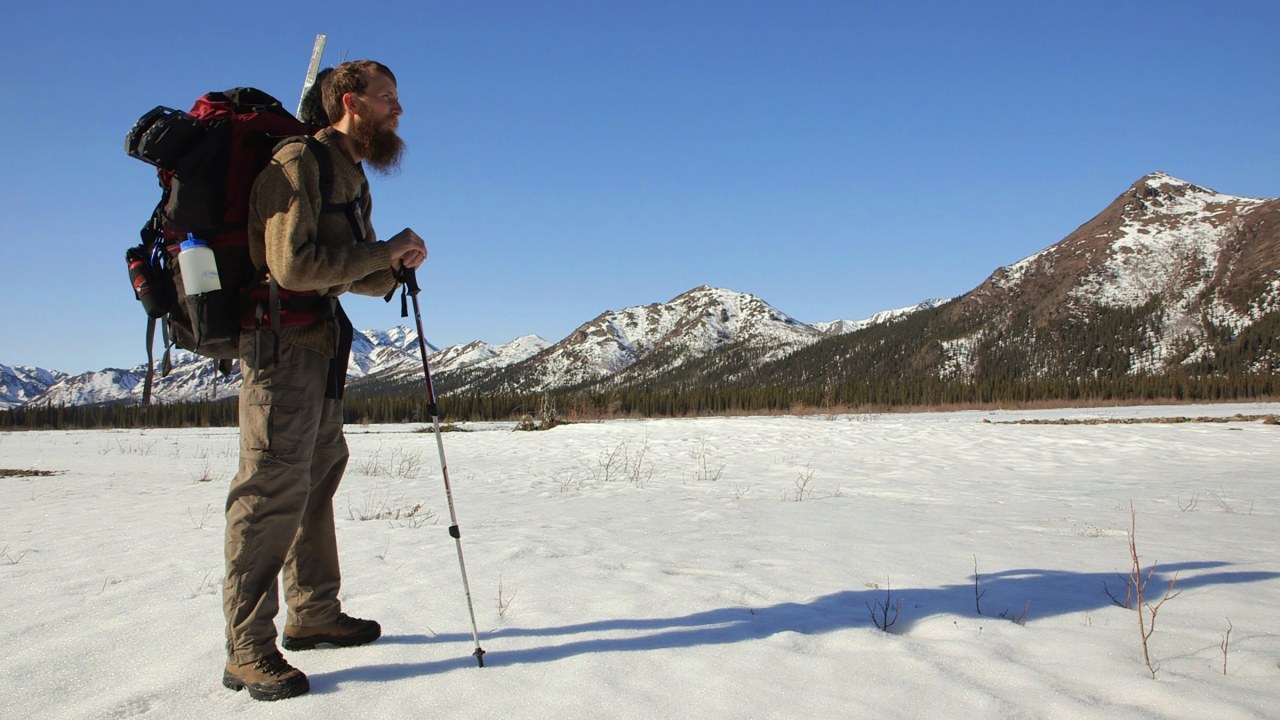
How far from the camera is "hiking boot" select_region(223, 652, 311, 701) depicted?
226 cm

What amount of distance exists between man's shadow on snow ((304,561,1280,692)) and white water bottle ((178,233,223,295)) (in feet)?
5.17

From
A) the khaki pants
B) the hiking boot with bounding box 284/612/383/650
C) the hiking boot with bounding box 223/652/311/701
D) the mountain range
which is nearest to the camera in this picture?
the hiking boot with bounding box 223/652/311/701

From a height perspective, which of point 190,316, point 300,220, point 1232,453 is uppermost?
point 300,220

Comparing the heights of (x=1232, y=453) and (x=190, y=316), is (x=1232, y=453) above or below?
below

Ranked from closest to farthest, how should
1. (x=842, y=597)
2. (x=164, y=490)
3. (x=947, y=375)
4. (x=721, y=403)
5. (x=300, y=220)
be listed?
(x=300, y=220) → (x=842, y=597) → (x=164, y=490) → (x=721, y=403) → (x=947, y=375)

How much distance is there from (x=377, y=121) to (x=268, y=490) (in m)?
1.67

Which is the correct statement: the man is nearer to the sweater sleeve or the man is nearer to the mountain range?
the sweater sleeve

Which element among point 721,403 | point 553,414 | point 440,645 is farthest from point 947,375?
point 440,645

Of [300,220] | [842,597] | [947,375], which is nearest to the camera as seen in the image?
[300,220]

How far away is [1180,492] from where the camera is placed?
7.78m

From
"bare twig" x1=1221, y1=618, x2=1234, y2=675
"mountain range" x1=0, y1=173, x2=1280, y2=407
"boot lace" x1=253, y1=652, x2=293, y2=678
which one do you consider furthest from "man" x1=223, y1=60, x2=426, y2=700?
"mountain range" x1=0, y1=173, x2=1280, y2=407

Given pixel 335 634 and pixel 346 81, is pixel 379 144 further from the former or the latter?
pixel 335 634

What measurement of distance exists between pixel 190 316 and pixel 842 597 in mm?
3459

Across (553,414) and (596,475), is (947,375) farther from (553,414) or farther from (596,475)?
(596,475)
